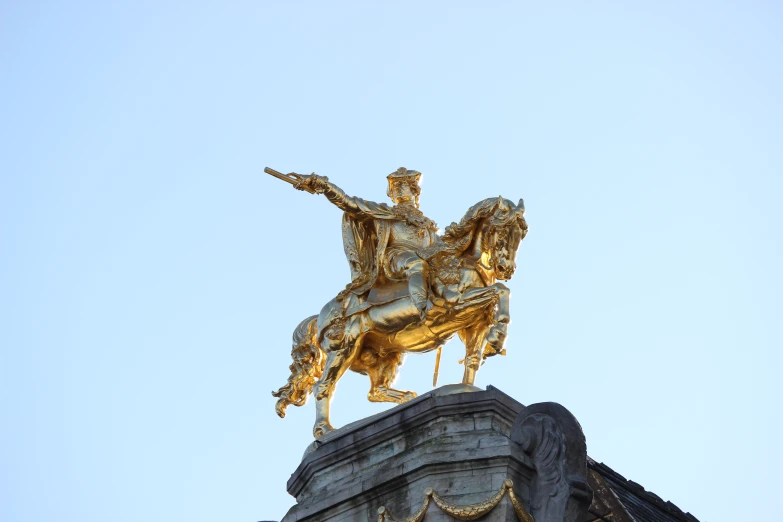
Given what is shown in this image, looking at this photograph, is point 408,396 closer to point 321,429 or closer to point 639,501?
point 321,429

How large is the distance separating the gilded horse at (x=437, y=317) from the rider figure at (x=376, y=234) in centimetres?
22

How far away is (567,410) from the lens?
2020cm

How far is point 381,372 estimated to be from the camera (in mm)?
23250

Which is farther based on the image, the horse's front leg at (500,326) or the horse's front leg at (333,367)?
the horse's front leg at (333,367)

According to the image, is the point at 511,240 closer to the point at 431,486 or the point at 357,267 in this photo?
the point at 357,267

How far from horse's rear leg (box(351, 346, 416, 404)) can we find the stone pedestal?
5.38 feet

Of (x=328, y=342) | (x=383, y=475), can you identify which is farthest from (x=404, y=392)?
(x=383, y=475)

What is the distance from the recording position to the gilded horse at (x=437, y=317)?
72.3 ft

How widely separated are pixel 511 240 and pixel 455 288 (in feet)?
3.17

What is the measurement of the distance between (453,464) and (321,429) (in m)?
2.84

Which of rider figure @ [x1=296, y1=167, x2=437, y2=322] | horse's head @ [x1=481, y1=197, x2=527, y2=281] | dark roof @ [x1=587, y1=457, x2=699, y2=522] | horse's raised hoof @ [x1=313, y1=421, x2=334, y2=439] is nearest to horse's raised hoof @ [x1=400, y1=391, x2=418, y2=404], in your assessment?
horse's raised hoof @ [x1=313, y1=421, x2=334, y2=439]

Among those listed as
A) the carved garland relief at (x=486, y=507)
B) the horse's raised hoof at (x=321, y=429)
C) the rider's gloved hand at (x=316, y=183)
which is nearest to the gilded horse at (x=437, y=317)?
the horse's raised hoof at (x=321, y=429)

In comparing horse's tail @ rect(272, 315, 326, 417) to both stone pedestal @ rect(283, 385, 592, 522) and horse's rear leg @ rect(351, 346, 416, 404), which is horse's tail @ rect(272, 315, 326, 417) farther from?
→ stone pedestal @ rect(283, 385, 592, 522)

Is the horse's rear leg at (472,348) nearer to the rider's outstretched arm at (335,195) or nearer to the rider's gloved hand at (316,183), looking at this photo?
the rider's outstretched arm at (335,195)
